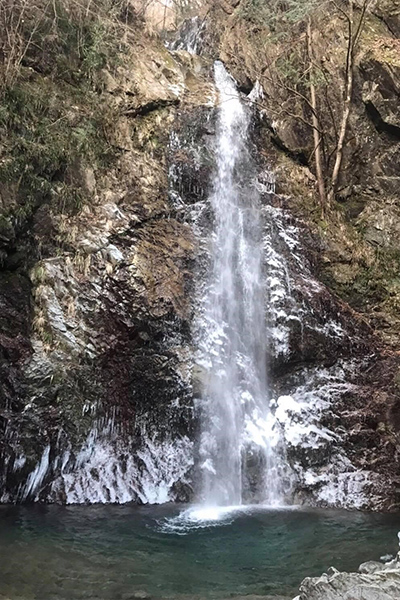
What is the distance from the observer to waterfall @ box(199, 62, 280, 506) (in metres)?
7.97

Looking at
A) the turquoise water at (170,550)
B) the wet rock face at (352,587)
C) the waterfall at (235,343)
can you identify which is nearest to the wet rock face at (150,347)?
the waterfall at (235,343)

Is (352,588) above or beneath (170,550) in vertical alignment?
above

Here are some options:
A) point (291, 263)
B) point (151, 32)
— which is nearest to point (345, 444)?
point (291, 263)

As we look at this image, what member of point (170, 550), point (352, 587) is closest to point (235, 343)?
point (170, 550)

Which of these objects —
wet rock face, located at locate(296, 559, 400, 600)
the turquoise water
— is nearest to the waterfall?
the turquoise water

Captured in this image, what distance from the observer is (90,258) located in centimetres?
866

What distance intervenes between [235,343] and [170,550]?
4.32 meters

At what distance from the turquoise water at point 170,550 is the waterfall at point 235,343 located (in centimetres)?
90

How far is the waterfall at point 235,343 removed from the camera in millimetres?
7970

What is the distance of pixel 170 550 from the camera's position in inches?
212

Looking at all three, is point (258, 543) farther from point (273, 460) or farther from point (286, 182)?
point (286, 182)

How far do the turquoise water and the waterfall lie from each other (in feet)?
2.94

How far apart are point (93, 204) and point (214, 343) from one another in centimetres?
340

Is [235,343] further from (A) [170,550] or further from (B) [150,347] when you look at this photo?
(A) [170,550]
